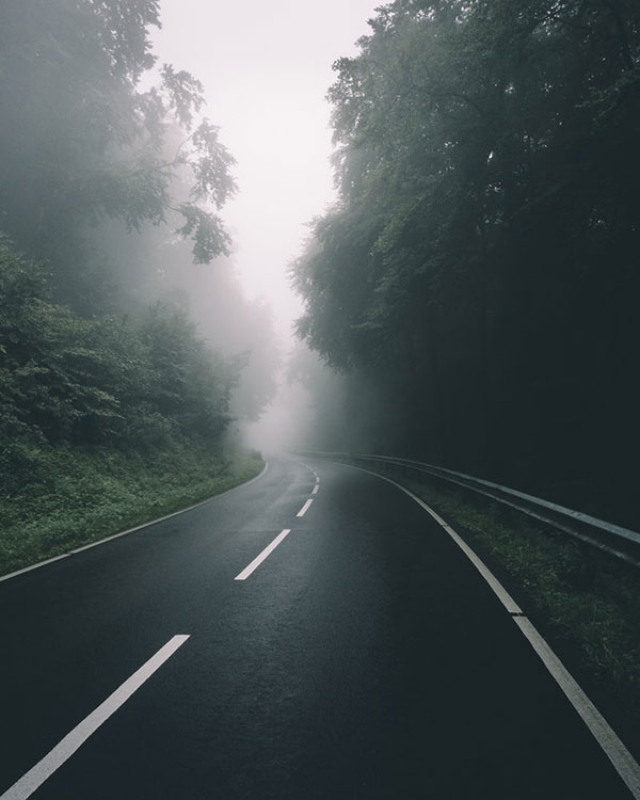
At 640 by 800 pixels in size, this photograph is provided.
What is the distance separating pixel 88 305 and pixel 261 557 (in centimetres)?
1624

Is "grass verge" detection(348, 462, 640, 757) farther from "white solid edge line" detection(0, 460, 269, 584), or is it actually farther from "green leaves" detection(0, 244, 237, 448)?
"green leaves" detection(0, 244, 237, 448)

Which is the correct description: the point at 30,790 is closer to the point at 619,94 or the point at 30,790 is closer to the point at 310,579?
the point at 310,579

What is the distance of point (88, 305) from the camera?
61.9ft

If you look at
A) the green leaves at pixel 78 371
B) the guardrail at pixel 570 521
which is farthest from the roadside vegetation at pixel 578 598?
the green leaves at pixel 78 371

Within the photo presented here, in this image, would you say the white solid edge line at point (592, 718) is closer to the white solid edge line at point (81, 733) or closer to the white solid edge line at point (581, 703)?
the white solid edge line at point (581, 703)

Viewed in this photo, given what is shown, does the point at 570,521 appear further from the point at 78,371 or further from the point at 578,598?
the point at 78,371

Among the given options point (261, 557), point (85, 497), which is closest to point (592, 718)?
point (261, 557)

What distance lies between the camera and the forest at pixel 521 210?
10062 millimetres

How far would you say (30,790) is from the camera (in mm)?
2379

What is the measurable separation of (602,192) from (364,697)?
1167 centimetres

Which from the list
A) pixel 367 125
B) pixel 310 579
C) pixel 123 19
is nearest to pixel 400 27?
pixel 367 125

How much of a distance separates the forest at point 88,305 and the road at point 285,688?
12.4 ft

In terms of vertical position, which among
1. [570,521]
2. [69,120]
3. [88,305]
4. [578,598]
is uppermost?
[69,120]

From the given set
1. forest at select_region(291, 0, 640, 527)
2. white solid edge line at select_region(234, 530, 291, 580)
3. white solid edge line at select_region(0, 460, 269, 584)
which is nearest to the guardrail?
forest at select_region(291, 0, 640, 527)
